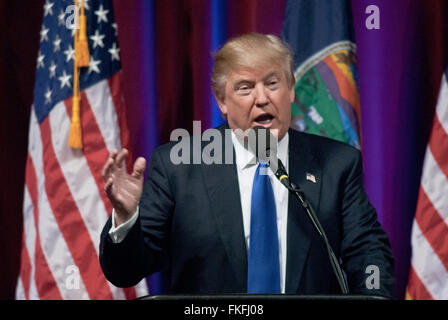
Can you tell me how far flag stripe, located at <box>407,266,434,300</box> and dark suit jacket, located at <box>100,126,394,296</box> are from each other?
36.5 inches

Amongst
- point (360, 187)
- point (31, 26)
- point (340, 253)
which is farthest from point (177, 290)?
point (31, 26)

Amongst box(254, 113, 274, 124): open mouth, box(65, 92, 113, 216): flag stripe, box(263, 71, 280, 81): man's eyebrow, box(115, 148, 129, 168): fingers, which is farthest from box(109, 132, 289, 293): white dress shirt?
box(65, 92, 113, 216): flag stripe

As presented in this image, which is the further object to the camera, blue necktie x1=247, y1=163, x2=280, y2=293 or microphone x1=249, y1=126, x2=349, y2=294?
blue necktie x1=247, y1=163, x2=280, y2=293

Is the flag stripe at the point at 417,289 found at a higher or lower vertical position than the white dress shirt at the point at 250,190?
lower

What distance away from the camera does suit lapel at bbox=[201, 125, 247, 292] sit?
1.83m

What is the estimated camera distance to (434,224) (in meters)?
2.71

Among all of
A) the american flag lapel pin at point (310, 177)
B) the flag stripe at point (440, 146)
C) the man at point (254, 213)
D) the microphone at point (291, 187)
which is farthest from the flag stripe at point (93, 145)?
the flag stripe at point (440, 146)

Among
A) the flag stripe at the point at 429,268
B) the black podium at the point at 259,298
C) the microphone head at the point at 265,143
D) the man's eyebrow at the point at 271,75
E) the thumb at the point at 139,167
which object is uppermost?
the man's eyebrow at the point at 271,75

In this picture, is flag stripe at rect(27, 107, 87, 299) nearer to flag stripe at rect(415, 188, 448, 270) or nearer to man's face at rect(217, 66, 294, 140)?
man's face at rect(217, 66, 294, 140)

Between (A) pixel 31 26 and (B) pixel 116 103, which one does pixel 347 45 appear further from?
(A) pixel 31 26

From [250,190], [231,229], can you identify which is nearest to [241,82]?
[250,190]

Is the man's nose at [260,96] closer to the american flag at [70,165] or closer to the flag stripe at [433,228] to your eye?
the american flag at [70,165]

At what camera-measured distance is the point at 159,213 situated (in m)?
1.90

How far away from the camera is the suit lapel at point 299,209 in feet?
5.95
